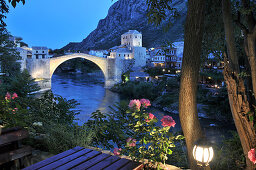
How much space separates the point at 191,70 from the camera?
Result: 4.34ft

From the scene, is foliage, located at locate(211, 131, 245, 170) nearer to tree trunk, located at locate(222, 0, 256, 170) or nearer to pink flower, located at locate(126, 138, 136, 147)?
tree trunk, located at locate(222, 0, 256, 170)

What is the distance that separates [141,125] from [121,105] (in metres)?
1.37

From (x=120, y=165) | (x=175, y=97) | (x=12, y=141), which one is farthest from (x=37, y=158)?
(x=175, y=97)

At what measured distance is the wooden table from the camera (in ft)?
3.66

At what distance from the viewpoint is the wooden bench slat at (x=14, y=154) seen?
1.17 m

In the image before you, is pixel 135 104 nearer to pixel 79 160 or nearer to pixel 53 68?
pixel 79 160

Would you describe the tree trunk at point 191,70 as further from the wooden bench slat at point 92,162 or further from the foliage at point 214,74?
the foliage at point 214,74

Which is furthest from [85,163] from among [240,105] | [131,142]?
[240,105]

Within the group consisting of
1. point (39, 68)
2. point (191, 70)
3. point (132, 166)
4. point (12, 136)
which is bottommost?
point (132, 166)

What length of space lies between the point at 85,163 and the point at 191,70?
34.1 inches

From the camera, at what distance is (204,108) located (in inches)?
443

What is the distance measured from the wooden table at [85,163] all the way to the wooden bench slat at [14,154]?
162 millimetres

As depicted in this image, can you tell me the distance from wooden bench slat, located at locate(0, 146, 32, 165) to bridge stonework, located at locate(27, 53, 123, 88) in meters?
17.5

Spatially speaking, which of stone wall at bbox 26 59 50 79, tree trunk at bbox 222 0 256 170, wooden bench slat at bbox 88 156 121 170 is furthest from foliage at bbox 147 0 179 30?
stone wall at bbox 26 59 50 79
